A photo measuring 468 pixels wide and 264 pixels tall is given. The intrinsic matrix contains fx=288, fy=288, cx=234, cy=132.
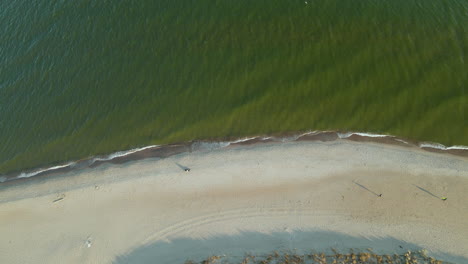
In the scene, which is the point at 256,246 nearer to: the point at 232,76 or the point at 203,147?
the point at 203,147

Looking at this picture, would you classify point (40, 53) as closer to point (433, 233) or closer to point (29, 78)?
point (29, 78)

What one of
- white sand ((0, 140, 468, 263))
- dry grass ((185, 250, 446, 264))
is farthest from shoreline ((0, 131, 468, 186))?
dry grass ((185, 250, 446, 264))

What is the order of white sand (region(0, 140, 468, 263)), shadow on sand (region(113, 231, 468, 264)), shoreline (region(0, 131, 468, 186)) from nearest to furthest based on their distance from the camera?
shadow on sand (region(113, 231, 468, 264)) < white sand (region(0, 140, 468, 263)) < shoreline (region(0, 131, 468, 186))

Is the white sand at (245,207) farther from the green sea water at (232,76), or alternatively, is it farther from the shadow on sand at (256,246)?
the green sea water at (232,76)

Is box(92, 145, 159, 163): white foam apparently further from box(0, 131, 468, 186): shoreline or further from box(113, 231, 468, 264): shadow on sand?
box(113, 231, 468, 264): shadow on sand

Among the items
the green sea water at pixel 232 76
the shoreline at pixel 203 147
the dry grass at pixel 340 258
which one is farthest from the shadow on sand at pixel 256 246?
the green sea water at pixel 232 76

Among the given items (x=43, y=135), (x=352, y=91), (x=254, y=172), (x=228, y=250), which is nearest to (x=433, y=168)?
(x=352, y=91)

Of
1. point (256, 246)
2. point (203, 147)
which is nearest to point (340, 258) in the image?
point (256, 246)
